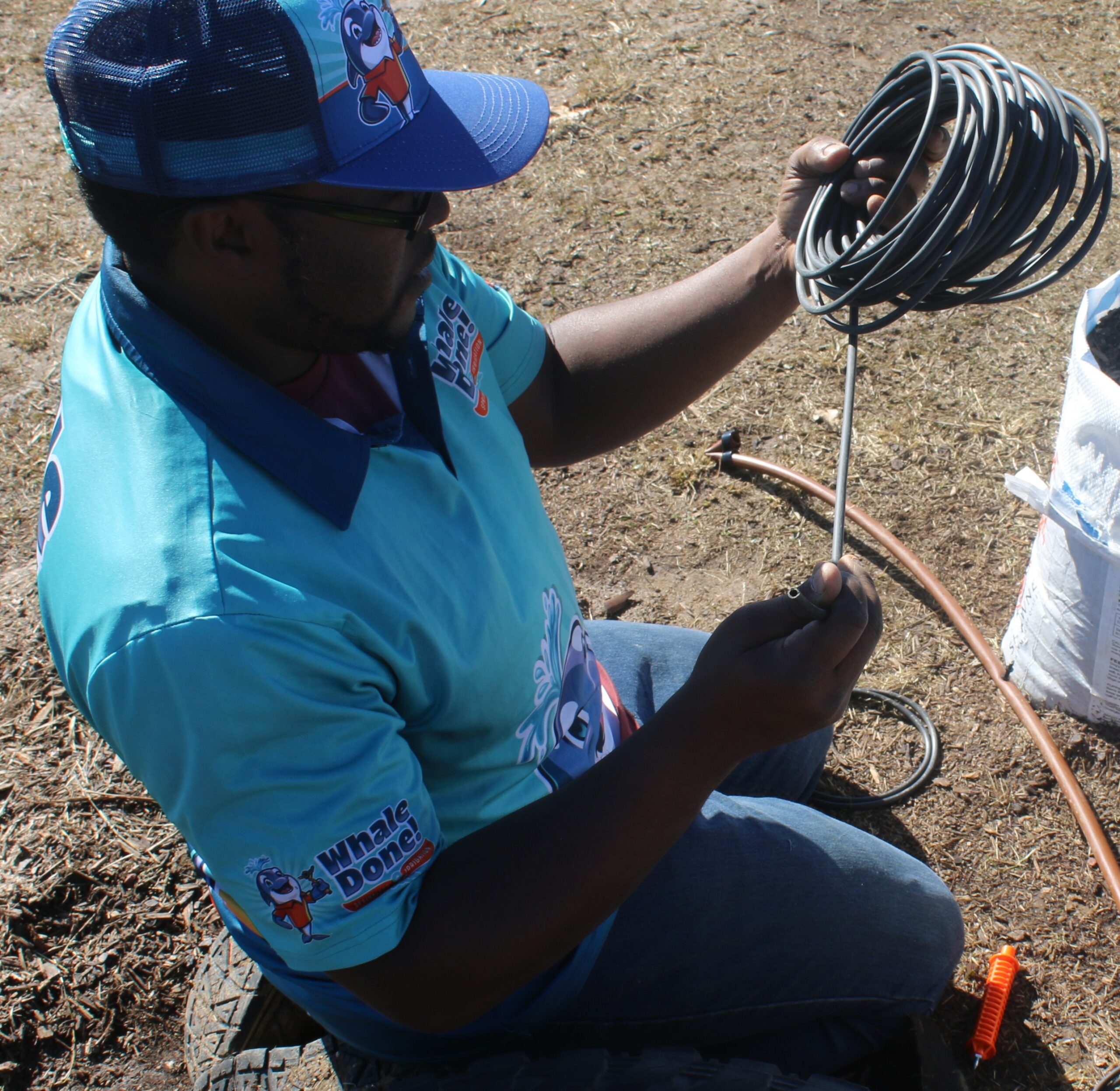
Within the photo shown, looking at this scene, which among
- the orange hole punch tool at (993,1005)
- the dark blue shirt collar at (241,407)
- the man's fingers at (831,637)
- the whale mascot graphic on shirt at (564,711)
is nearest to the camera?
the dark blue shirt collar at (241,407)

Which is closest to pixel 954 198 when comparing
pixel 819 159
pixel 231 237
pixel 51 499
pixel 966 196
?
pixel 966 196

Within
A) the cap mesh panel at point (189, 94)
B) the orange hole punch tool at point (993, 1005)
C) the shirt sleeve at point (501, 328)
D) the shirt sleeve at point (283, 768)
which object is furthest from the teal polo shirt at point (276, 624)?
the orange hole punch tool at point (993, 1005)

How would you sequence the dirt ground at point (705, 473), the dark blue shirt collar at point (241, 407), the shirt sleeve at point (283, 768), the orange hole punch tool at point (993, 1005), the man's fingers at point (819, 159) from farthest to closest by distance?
1. the dirt ground at point (705, 473)
2. the orange hole punch tool at point (993, 1005)
3. the man's fingers at point (819, 159)
4. the dark blue shirt collar at point (241, 407)
5. the shirt sleeve at point (283, 768)

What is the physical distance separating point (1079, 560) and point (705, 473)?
132 centimetres

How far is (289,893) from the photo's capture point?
1198 millimetres

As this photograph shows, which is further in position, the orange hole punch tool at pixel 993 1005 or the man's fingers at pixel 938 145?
the orange hole punch tool at pixel 993 1005

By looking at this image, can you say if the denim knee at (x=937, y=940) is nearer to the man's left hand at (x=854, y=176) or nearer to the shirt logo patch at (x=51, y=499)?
the man's left hand at (x=854, y=176)

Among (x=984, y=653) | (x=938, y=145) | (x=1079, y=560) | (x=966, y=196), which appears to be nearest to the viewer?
(x=966, y=196)

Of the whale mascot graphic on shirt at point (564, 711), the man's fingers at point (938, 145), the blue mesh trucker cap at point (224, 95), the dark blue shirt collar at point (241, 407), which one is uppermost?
the blue mesh trucker cap at point (224, 95)

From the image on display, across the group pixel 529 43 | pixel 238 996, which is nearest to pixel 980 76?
pixel 238 996

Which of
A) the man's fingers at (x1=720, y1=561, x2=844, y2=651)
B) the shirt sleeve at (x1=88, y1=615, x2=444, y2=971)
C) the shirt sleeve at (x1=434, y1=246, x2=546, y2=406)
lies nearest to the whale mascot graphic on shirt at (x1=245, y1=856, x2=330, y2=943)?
the shirt sleeve at (x1=88, y1=615, x2=444, y2=971)

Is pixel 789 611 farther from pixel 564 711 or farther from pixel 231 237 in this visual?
pixel 231 237

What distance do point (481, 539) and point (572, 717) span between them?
42 cm

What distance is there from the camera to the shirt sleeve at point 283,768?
1.10 metres
